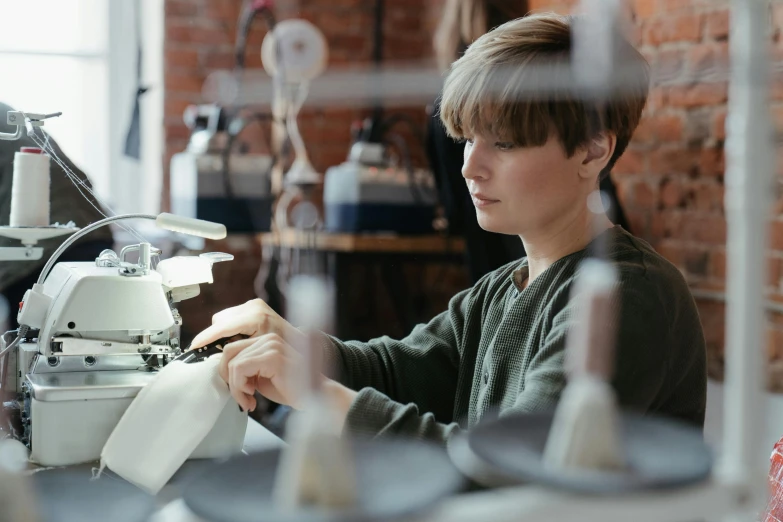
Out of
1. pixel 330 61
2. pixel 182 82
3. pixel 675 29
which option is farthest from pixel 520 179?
pixel 330 61

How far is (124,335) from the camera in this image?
2.66 ft

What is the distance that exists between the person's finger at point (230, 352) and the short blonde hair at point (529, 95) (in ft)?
0.92

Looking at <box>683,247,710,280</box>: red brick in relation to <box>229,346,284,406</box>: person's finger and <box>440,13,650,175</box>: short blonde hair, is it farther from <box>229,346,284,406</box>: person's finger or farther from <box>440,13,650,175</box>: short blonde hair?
<box>229,346,284,406</box>: person's finger

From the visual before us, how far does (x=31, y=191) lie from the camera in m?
0.89

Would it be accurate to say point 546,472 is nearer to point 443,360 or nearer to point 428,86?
point 428,86

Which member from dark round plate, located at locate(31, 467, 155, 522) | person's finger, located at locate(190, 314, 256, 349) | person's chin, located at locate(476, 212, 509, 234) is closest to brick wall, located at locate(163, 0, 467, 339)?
person's finger, located at locate(190, 314, 256, 349)

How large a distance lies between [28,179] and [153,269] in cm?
18

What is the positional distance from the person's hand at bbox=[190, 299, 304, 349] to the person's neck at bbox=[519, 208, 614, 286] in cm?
28

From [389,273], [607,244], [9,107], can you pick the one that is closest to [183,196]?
[389,273]

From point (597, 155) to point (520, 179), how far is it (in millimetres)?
69

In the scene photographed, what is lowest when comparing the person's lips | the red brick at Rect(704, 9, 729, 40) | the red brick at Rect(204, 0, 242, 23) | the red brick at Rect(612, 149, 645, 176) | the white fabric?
the white fabric

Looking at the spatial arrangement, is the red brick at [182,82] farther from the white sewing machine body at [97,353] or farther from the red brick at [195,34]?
the white sewing machine body at [97,353]

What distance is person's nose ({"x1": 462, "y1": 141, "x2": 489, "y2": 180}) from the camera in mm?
738

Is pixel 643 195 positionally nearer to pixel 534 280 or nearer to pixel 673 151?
pixel 673 151
